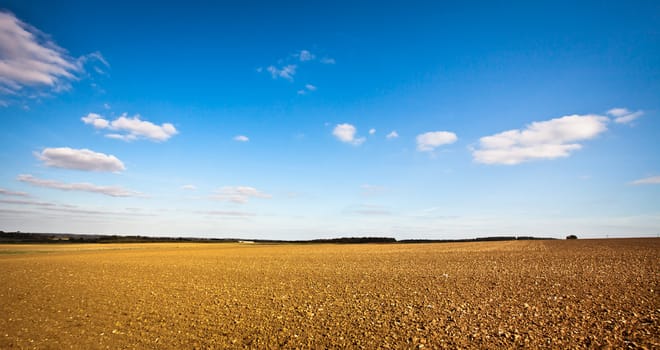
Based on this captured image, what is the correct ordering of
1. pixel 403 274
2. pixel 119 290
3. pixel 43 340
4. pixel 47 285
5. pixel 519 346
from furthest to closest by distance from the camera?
pixel 403 274 < pixel 47 285 < pixel 119 290 < pixel 43 340 < pixel 519 346

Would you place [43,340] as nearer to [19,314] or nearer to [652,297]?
[19,314]

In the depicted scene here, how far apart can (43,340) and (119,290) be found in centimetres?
861

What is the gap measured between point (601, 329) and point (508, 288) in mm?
6360

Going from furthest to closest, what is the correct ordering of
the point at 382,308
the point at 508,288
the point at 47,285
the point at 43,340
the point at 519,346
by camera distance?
1. the point at 47,285
2. the point at 508,288
3. the point at 382,308
4. the point at 43,340
5. the point at 519,346

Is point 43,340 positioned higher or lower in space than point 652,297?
lower

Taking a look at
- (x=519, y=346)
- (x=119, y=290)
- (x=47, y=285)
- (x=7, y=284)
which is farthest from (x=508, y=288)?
(x=7, y=284)

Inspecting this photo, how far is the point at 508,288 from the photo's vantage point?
16.1 metres

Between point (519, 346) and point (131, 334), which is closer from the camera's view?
point (519, 346)

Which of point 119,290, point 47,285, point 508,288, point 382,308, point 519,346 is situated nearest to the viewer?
point 519,346

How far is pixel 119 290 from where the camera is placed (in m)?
18.8

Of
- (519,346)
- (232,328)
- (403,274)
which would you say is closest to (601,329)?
Result: (519,346)

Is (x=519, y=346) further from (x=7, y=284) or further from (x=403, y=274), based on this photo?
(x=7, y=284)

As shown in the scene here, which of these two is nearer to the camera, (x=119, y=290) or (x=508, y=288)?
(x=508, y=288)

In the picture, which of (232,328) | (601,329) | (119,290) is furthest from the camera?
(119,290)
